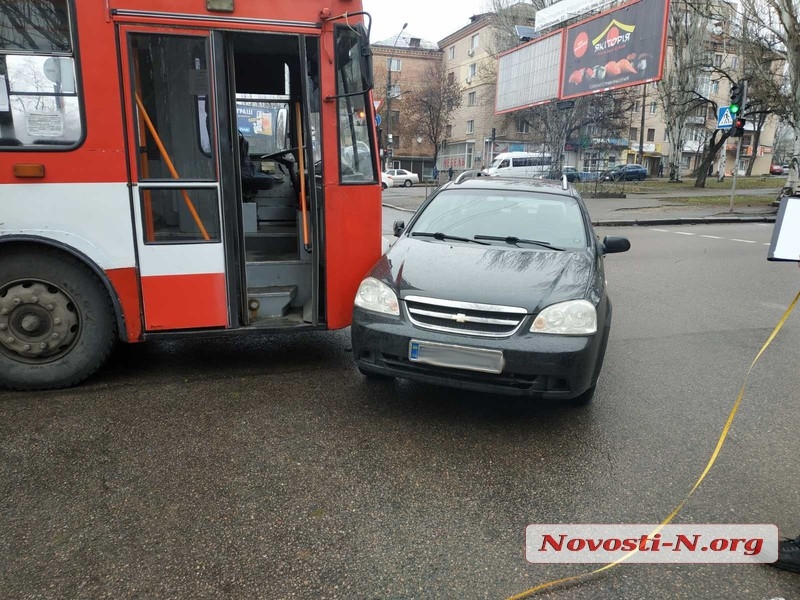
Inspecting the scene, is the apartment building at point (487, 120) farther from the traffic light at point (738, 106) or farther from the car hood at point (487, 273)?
the car hood at point (487, 273)

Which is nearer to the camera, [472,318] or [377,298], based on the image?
[472,318]

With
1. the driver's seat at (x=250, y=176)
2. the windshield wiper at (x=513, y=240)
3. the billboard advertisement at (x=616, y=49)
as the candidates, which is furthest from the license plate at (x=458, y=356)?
the billboard advertisement at (x=616, y=49)

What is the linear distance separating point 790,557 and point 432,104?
5336 cm

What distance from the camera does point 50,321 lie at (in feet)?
14.0

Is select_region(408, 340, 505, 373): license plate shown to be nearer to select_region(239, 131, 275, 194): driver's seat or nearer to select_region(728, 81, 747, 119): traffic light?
select_region(239, 131, 275, 194): driver's seat

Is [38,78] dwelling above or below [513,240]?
above

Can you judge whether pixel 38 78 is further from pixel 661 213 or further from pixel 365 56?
pixel 661 213

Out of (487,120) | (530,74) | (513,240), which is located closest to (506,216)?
(513,240)

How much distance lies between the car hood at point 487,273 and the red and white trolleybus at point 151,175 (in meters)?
0.65

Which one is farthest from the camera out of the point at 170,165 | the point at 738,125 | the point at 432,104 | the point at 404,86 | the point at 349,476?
the point at 404,86

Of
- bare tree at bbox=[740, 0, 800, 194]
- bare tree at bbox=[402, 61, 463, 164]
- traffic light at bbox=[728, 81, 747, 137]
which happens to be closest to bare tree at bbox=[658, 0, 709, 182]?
bare tree at bbox=[740, 0, 800, 194]

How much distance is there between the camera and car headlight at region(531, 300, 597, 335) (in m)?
3.68

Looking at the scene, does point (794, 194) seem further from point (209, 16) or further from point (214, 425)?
point (209, 16)

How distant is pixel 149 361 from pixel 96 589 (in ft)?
9.73
